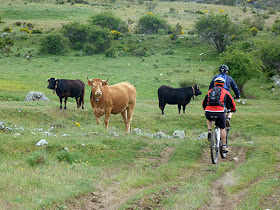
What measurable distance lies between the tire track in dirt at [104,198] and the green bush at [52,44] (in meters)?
45.2

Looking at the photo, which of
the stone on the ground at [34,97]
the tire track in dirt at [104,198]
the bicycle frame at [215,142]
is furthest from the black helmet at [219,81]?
the stone on the ground at [34,97]

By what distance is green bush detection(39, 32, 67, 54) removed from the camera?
51094 millimetres

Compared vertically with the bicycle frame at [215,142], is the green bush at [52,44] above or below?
below

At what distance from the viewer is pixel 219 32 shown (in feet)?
180

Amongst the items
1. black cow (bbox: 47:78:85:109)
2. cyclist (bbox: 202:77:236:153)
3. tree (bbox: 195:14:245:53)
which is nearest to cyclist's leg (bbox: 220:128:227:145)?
cyclist (bbox: 202:77:236:153)

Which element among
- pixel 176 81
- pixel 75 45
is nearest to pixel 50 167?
pixel 176 81

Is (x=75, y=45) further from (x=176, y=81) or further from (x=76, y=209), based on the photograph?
(x=76, y=209)

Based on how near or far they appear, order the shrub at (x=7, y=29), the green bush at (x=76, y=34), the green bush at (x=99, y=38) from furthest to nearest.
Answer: the shrub at (x=7, y=29)
the green bush at (x=76, y=34)
the green bush at (x=99, y=38)

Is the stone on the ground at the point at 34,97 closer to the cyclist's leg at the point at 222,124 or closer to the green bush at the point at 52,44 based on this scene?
the cyclist's leg at the point at 222,124

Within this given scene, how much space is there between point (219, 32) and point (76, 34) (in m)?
21.4

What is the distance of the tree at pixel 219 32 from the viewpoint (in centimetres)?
5344

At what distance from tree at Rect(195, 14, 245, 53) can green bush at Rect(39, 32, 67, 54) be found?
20.7 metres

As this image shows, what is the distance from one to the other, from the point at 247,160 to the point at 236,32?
46.6 m

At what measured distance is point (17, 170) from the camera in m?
8.73
